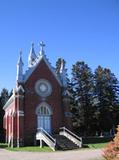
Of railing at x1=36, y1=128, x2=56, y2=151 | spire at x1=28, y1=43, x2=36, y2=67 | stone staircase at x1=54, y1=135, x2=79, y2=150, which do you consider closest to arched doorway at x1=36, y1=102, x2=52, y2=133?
railing at x1=36, y1=128, x2=56, y2=151

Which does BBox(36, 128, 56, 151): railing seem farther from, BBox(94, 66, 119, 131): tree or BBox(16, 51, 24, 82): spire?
BBox(94, 66, 119, 131): tree

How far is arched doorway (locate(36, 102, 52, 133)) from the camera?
4887 cm

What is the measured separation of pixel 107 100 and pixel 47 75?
17.4 m

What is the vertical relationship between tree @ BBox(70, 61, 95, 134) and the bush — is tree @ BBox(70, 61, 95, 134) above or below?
above

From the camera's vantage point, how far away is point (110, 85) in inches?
2554

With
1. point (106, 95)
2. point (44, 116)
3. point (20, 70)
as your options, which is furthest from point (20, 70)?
point (106, 95)

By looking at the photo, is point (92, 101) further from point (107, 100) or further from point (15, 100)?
point (15, 100)

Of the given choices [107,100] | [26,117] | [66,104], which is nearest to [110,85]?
[107,100]

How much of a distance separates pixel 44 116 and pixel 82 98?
15.4 metres

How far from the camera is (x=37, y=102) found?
161ft

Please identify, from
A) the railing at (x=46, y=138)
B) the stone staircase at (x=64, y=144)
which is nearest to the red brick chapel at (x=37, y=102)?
the railing at (x=46, y=138)

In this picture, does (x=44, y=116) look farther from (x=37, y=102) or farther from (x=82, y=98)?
(x=82, y=98)

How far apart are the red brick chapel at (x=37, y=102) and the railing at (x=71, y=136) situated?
192 centimetres

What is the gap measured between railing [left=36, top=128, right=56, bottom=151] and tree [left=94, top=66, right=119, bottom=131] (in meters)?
18.2
